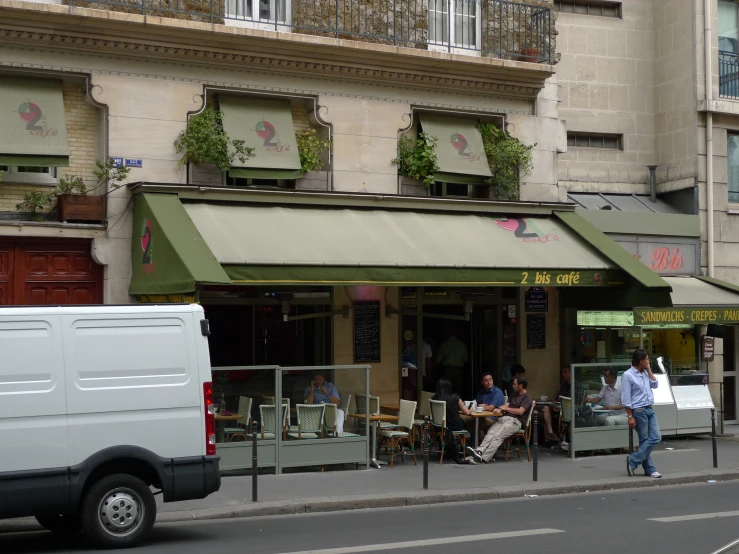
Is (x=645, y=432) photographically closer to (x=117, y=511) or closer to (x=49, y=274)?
(x=117, y=511)

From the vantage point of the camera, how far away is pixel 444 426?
16.3 meters

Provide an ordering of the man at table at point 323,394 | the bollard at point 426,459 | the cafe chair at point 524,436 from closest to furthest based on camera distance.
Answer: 1. the bollard at point 426,459
2. the man at table at point 323,394
3. the cafe chair at point 524,436

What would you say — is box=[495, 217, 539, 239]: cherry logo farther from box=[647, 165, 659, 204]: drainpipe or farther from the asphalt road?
the asphalt road

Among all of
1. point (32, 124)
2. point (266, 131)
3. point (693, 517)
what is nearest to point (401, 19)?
point (266, 131)

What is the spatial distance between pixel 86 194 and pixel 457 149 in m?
6.70

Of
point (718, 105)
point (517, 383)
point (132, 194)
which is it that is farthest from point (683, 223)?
point (132, 194)

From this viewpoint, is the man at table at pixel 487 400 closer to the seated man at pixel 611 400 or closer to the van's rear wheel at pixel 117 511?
the seated man at pixel 611 400

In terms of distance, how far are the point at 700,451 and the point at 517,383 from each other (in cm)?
382

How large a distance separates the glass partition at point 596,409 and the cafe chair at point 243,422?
18.0 feet

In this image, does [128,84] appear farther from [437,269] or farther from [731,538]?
[731,538]

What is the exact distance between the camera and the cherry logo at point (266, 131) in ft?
56.6

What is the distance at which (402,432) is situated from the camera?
1617 centimetres

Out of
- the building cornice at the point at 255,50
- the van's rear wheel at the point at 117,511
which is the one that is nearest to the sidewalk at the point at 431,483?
the van's rear wheel at the point at 117,511

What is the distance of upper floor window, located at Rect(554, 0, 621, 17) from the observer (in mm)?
22047
